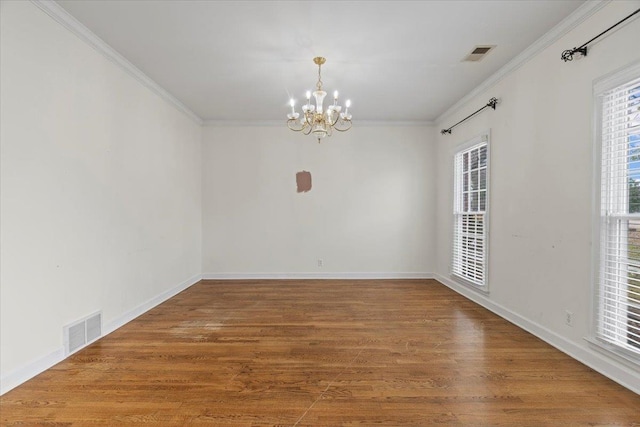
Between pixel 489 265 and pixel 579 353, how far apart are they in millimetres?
1480

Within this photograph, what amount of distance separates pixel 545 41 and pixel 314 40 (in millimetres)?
2179

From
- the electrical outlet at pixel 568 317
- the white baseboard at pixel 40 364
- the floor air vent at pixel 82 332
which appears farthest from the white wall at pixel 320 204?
the electrical outlet at pixel 568 317

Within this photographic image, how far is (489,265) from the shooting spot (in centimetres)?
396

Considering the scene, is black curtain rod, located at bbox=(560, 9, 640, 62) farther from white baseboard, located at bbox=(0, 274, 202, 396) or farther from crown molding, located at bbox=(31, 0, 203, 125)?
white baseboard, located at bbox=(0, 274, 202, 396)

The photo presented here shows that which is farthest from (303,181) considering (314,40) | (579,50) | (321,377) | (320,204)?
(579,50)

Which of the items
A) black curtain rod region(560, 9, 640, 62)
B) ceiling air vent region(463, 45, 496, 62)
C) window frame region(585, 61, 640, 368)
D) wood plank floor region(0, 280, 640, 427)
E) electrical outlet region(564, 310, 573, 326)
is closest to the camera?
wood plank floor region(0, 280, 640, 427)

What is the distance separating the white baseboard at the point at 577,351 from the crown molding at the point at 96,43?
5.02 meters

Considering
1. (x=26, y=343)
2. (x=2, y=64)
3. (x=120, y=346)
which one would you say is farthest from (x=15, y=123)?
(x=120, y=346)

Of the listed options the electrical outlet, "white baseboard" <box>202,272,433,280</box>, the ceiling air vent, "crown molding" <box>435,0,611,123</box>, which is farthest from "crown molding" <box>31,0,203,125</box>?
the electrical outlet

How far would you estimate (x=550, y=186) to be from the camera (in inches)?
116

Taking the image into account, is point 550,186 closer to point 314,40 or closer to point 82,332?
point 314,40

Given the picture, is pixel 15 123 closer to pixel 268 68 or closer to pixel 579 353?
pixel 268 68

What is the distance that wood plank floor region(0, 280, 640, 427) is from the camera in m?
1.87

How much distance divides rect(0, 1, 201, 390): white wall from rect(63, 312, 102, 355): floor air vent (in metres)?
0.06
